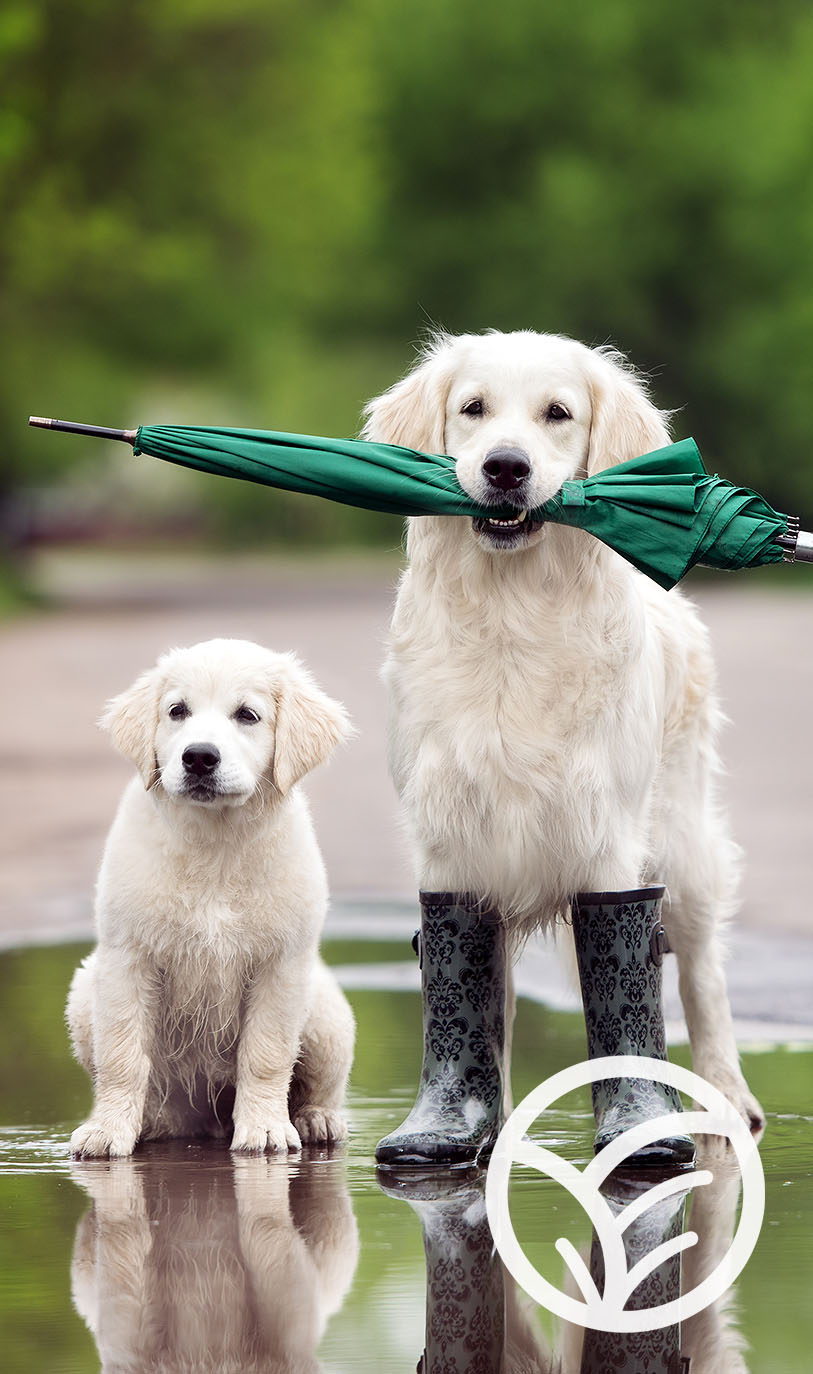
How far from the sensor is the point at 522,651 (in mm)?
5418

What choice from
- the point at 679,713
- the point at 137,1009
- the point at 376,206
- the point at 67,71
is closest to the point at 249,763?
the point at 137,1009

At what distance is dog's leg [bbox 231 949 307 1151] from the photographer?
19.1 ft

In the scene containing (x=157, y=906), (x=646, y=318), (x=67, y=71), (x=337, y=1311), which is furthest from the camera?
(x=646, y=318)

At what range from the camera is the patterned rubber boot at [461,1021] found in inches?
217

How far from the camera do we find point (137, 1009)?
5.81m

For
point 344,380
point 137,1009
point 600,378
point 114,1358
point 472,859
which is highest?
point 344,380

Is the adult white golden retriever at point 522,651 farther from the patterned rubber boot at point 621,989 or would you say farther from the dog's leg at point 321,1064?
the dog's leg at point 321,1064

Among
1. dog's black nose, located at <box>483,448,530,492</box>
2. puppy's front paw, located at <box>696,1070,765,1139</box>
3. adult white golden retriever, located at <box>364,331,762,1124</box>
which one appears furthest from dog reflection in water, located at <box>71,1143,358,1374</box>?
dog's black nose, located at <box>483,448,530,492</box>

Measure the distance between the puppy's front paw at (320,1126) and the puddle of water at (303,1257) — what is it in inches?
2.4

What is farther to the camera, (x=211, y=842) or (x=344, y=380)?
(x=344, y=380)

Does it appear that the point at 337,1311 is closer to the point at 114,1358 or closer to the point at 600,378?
the point at 114,1358

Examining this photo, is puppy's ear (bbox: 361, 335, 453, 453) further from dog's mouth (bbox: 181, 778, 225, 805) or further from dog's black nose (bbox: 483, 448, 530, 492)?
dog's mouth (bbox: 181, 778, 225, 805)

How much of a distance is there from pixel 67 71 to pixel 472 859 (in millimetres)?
31976

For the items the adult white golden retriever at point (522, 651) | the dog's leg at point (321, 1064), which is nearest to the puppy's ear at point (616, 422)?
the adult white golden retriever at point (522, 651)
